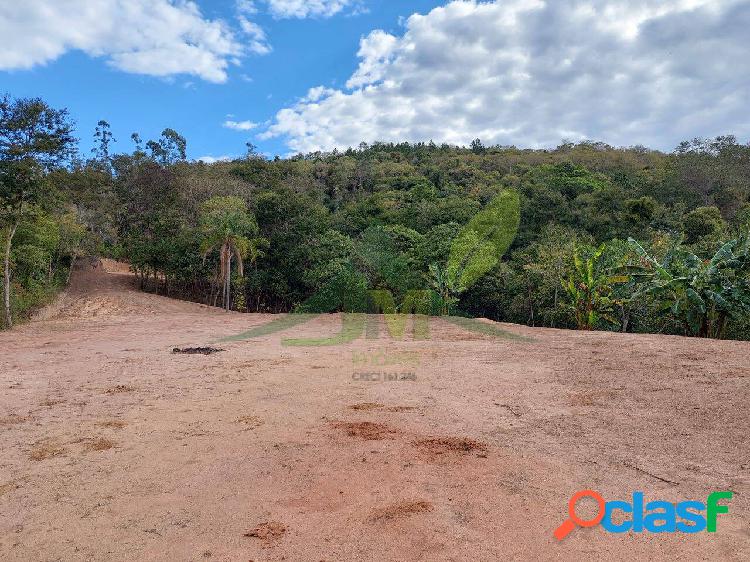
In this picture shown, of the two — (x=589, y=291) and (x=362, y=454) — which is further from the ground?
(x=589, y=291)

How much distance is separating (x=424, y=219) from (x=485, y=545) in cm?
2850

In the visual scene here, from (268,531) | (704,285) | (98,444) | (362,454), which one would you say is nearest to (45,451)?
(98,444)

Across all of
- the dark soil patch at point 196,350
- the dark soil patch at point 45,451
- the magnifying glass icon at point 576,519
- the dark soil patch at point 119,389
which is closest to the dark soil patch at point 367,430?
the magnifying glass icon at point 576,519

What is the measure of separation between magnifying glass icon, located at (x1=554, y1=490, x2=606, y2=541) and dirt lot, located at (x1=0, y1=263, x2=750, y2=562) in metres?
0.07

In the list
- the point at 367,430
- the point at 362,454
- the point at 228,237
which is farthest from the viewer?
the point at 228,237

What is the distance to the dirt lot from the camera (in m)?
3.10

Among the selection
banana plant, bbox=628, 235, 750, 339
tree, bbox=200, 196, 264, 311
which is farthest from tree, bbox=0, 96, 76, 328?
banana plant, bbox=628, 235, 750, 339

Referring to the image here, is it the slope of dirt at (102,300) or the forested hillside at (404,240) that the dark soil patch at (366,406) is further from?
the slope of dirt at (102,300)

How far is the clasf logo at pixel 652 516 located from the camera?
3133mm

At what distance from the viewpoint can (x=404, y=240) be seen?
26.5 meters

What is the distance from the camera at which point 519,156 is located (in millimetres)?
62156

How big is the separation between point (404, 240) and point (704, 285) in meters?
15.8

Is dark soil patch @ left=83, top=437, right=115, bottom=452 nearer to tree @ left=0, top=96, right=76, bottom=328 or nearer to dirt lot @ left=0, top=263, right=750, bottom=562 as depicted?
dirt lot @ left=0, top=263, right=750, bottom=562

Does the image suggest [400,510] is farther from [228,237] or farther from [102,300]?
[102,300]
